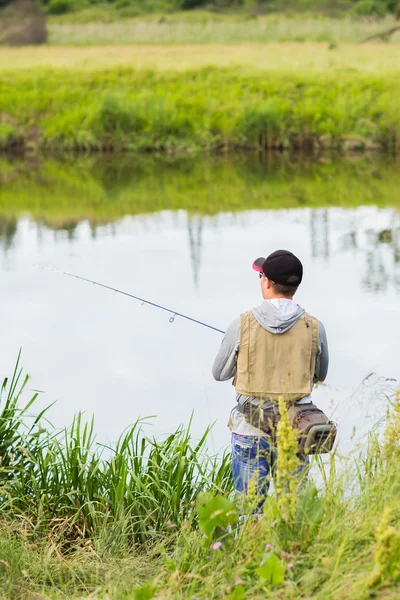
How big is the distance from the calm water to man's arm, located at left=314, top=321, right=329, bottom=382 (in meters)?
0.14

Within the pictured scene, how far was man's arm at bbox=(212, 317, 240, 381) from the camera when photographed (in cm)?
341

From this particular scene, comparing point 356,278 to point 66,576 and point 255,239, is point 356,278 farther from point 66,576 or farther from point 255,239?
point 66,576

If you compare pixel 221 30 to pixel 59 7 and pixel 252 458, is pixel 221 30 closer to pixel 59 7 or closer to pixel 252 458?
pixel 59 7

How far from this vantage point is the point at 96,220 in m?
14.9

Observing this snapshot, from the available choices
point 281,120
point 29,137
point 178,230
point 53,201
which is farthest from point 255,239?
point 29,137

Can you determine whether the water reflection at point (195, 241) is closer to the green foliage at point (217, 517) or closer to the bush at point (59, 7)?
the green foliage at point (217, 517)

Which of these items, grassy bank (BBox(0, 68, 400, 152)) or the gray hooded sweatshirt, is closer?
the gray hooded sweatshirt

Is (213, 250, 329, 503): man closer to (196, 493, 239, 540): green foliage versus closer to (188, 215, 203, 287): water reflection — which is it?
(196, 493, 239, 540): green foliage

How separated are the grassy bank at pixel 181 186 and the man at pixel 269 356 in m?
10.6

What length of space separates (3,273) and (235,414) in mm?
7919

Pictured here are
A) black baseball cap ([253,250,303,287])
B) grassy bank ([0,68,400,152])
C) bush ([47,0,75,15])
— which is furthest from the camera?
bush ([47,0,75,15])

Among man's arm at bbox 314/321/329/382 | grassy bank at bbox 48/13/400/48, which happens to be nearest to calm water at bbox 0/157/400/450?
man's arm at bbox 314/321/329/382

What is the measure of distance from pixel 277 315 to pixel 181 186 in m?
14.4

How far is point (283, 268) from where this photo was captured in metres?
3.35
